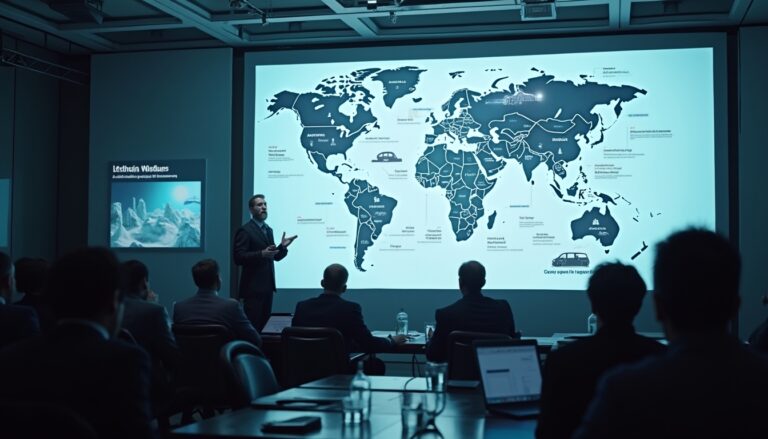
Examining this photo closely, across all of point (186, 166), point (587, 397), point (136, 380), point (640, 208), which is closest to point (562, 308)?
point (640, 208)

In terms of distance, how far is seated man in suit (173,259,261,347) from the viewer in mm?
5180

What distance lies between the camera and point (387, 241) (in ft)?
27.9

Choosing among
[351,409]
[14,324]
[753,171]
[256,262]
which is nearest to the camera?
[351,409]

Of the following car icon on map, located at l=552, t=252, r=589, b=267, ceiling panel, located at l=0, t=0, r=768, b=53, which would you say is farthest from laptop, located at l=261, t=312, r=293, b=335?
car icon on map, located at l=552, t=252, r=589, b=267

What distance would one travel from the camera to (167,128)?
927 cm

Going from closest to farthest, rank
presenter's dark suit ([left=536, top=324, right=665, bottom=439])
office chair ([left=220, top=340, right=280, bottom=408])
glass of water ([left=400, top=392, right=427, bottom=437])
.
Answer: presenter's dark suit ([left=536, top=324, right=665, bottom=439])
glass of water ([left=400, top=392, right=427, bottom=437])
office chair ([left=220, top=340, right=280, bottom=408])

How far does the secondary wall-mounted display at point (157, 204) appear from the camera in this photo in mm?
9117

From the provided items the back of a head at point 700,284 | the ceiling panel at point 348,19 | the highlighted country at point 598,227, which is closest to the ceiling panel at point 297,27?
the ceiling panel at point 348,19

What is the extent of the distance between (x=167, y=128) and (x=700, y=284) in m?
8.28

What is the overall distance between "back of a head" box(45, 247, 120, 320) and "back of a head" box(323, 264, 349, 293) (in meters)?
3.32

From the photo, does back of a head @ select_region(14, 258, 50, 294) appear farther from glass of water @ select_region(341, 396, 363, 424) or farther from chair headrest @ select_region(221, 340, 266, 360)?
glass of water @ select_region(341, 396, 363, 424)

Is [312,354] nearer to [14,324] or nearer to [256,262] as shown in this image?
[14,324]

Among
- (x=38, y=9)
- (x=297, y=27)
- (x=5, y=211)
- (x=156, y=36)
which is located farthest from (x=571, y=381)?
(x=5, y=211)

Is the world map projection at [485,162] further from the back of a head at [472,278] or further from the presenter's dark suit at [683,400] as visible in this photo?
the presenter's dark suit at [683,400]
